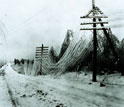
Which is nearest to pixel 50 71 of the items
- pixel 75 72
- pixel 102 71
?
pixel 75 72

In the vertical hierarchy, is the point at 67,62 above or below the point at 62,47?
below

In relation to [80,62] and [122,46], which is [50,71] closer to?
[80,62]

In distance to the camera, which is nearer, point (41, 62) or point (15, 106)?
point (15, 106)

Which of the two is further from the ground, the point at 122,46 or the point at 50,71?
the point at 122,46

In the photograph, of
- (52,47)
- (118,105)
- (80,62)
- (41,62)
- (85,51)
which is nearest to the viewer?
(118,105)

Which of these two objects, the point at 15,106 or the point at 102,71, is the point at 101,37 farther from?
the point at 15,106

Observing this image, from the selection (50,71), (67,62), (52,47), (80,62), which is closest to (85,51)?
(80,62)

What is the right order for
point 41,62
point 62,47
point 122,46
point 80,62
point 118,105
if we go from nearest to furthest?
point 118,105 < point 122,46 < point 80,62 < point 41,62 < point 62,47

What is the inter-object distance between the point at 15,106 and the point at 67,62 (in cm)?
2234

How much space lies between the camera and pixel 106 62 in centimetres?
2464

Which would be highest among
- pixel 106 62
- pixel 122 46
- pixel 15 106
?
pixel 122 46

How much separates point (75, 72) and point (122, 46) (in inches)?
343

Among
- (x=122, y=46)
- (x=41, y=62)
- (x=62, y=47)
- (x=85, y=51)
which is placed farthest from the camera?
(x=62, y=47)

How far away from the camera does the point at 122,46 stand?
2359 centimetres
